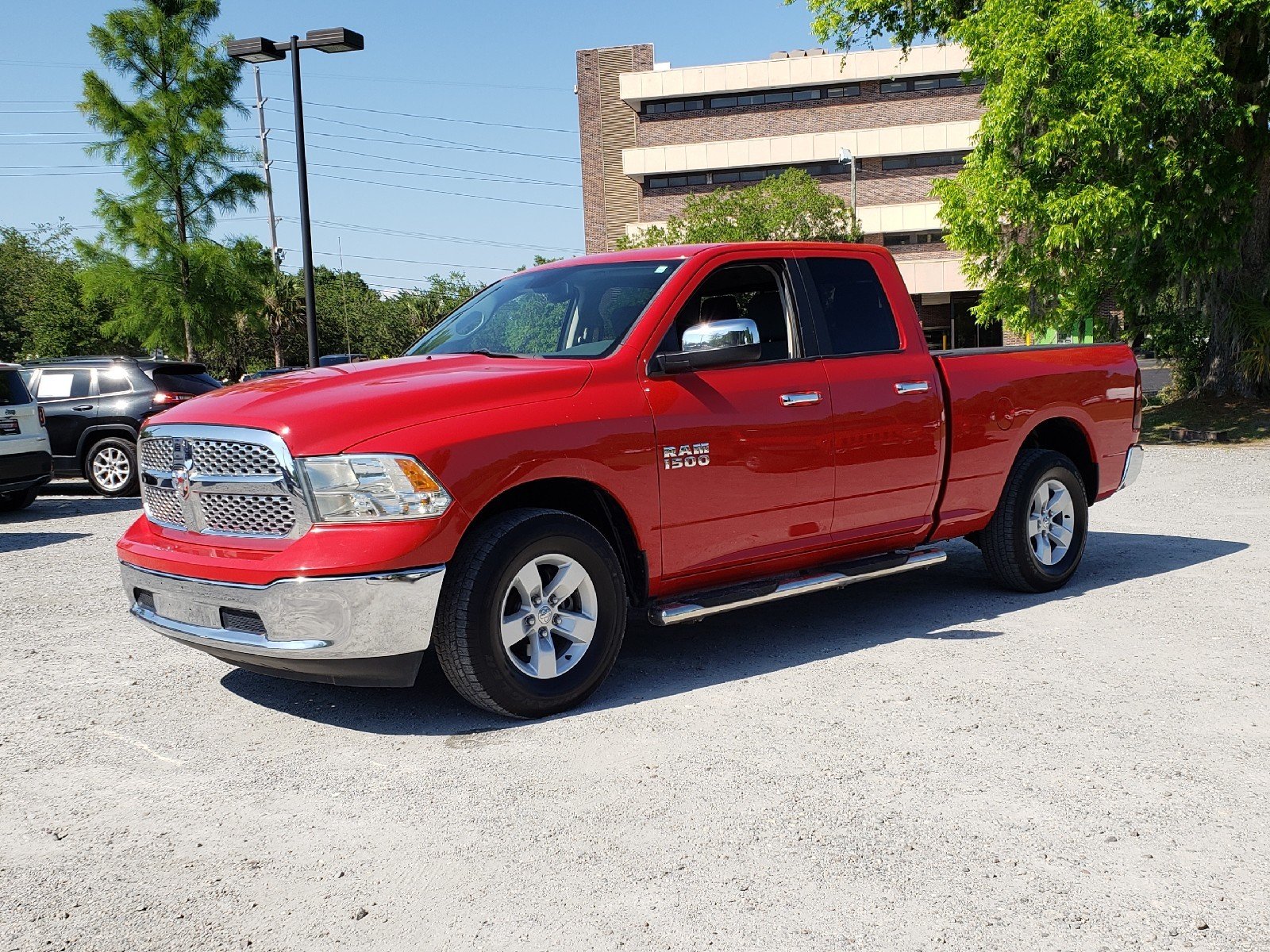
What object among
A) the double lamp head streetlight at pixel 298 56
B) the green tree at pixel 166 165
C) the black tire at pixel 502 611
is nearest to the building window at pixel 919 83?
the green tree at pixel 166 165

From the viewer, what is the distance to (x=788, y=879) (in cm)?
344

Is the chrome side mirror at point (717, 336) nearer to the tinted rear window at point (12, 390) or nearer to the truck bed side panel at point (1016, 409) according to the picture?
the truck bed side panel at point (1016, 409)

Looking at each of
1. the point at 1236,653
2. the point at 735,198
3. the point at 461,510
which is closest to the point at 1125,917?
the point at 461,510

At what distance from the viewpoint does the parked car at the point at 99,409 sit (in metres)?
14.8

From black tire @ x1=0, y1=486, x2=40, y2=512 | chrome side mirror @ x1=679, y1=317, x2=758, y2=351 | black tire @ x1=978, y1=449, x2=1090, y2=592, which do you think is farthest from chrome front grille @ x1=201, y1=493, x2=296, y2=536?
black tire @ x1=0, y1=486, x2=40, y2=512

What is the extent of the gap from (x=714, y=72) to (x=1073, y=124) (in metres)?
47.3

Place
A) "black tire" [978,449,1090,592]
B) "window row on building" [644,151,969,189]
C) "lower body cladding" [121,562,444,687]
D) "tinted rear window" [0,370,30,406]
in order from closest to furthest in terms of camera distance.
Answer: "lower body cladding" [121,562,444,687] < "black tire" [978,449,1090,592] < "tinted rear window" [0,370,30,406] < "window row on building" [644,151,969,189]

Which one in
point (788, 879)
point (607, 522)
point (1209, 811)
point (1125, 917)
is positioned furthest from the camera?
point (607, 522)

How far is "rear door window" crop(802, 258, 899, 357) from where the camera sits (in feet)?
20.5

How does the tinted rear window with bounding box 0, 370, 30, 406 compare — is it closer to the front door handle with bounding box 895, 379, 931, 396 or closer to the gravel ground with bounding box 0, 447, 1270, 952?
the gravel ground with bounding box 0, 447, 1270, 952

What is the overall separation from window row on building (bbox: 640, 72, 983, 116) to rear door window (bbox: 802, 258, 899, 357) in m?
55.9

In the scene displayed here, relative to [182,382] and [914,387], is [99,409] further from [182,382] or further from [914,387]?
[914,387]

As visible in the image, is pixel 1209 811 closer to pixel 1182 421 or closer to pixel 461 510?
pixel 461 510

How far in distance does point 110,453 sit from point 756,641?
11.3 m
